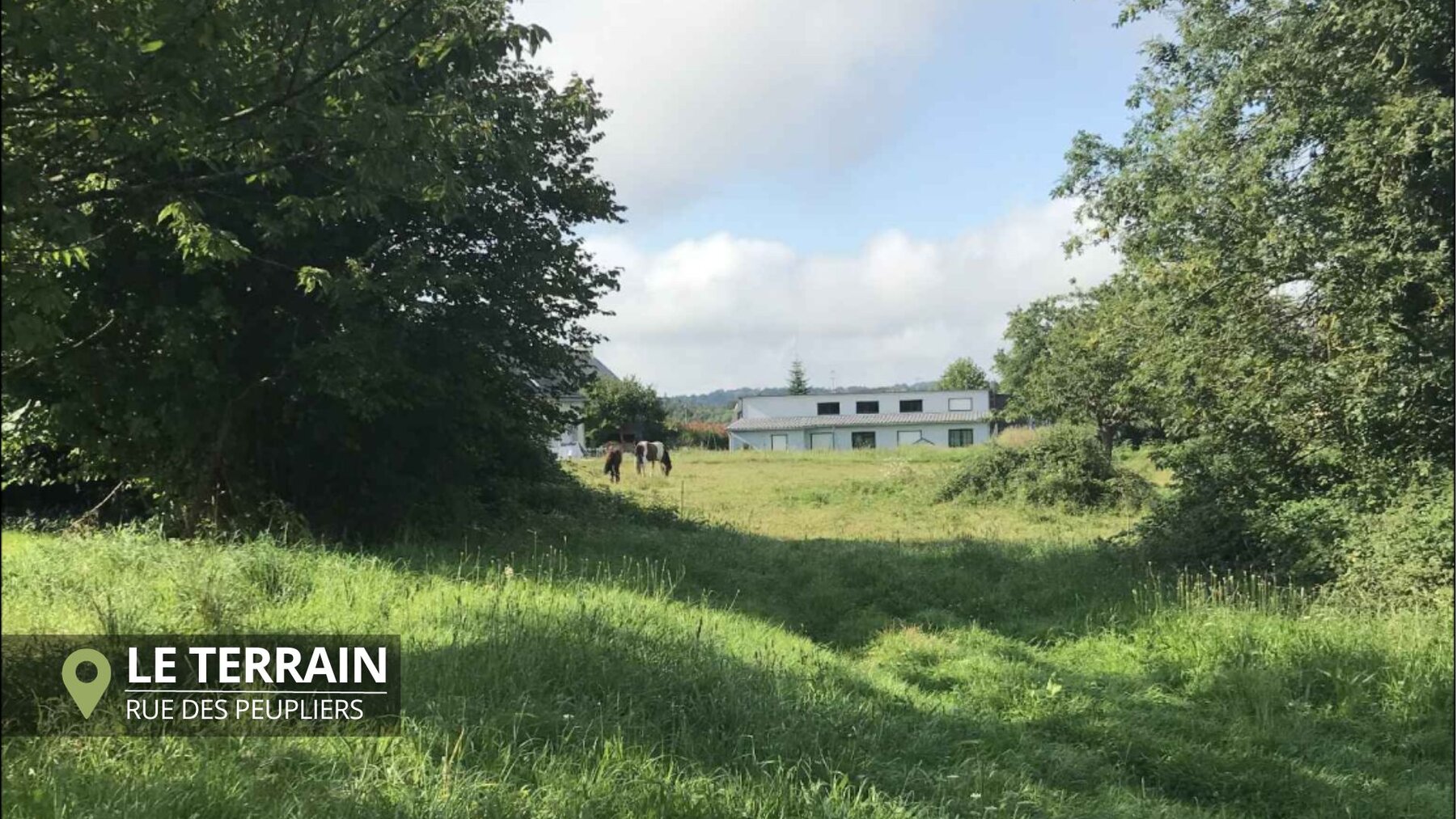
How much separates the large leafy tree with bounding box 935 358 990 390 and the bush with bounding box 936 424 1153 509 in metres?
62.6

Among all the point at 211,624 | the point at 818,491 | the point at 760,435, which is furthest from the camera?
the point at 760,435

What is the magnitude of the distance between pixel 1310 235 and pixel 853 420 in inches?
2458

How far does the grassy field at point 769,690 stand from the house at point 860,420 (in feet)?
188

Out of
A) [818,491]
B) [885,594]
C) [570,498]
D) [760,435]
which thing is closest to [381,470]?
[570,498]

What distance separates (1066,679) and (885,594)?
2.85 m

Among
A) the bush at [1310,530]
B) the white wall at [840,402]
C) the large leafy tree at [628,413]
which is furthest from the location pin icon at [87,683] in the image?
the white wall at [840,402]

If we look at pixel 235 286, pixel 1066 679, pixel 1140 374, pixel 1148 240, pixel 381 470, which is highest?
pixel 1148 240

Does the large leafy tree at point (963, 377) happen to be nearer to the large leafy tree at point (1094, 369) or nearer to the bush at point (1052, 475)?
the large leafy tree at point (1094, 369)

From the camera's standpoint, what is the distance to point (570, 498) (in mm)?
13883

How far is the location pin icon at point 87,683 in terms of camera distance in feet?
12.3

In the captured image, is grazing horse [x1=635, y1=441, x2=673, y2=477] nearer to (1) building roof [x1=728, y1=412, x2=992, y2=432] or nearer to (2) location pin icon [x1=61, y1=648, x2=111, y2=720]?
(2) location pin icon [x1=61, y1=648, x2=111, y2=720]

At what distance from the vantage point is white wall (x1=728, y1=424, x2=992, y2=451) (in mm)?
65875

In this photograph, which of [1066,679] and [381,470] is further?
[381,470]

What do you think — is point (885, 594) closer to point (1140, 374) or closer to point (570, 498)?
point (1140, 374)
